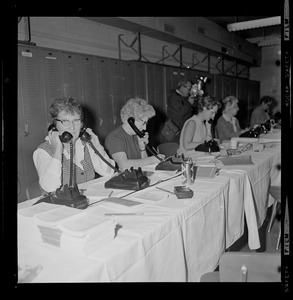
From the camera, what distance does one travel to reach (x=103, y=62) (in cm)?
412

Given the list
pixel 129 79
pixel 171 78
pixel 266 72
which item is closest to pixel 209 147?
pixel 129 79

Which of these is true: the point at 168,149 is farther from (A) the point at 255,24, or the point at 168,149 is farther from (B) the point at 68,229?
(B) the point at 68,229

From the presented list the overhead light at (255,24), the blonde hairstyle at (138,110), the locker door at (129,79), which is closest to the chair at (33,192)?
the blonde hairstyle at (138,110)

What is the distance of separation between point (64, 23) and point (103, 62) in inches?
26.0

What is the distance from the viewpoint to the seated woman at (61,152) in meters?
1.99

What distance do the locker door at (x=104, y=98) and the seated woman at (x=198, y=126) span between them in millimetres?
1001

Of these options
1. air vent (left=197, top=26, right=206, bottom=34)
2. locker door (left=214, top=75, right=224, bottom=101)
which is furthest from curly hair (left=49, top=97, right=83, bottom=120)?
locker door (left=214, top=75, right=224, bottom=101)

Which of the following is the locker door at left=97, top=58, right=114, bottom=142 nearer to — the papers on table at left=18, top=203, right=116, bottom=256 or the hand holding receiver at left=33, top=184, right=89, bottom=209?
the hand holding receiver at left=33, top=184, right=89, bottom=209

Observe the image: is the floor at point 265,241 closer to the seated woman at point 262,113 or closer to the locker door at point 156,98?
the locker door at point 156,98

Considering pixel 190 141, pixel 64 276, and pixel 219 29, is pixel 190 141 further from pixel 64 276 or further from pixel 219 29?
pixel 219 29

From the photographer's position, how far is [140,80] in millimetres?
4801

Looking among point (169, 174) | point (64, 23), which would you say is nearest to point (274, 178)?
point (169, 174)

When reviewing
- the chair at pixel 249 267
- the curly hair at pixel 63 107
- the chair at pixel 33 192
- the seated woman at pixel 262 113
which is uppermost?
the seated woman at pixel 262 113

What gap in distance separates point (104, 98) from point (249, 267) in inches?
127
